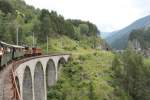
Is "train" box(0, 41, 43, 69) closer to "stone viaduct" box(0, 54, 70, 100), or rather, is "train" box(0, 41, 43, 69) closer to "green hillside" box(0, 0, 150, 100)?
"stone viaduct" box(0, 54, 70, 100)

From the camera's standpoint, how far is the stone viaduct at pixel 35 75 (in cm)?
2657

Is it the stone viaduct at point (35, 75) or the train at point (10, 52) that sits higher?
the train at point (10, 52)

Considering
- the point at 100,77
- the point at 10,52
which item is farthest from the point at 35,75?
the point at 100,77

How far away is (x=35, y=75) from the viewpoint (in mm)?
43188

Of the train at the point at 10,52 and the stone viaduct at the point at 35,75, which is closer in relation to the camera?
the stone viaduct at the point at 35,75

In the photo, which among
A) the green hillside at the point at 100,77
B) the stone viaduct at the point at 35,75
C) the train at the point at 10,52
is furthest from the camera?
the green hillside at the point at 100,77

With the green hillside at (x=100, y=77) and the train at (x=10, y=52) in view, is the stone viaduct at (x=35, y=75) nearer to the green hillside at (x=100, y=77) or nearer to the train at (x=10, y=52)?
the train at (x=10, y=52)

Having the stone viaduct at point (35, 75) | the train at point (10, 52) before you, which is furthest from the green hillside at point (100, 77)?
the train at point (10, 52)

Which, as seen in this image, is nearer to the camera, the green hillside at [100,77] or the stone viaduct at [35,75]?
the stone viaduct at [35,75]

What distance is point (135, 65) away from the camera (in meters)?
72.0

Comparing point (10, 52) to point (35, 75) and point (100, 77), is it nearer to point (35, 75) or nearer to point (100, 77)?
point (35, 75)

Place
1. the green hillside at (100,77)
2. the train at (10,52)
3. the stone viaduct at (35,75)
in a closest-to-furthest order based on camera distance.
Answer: the stone viaduct at (35,75)
the train at (10,52)
the green hillside at (100,77)

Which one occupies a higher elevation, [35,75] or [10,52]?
[10,52]

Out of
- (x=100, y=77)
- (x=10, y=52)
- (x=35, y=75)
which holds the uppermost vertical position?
(x=10, y=52)
